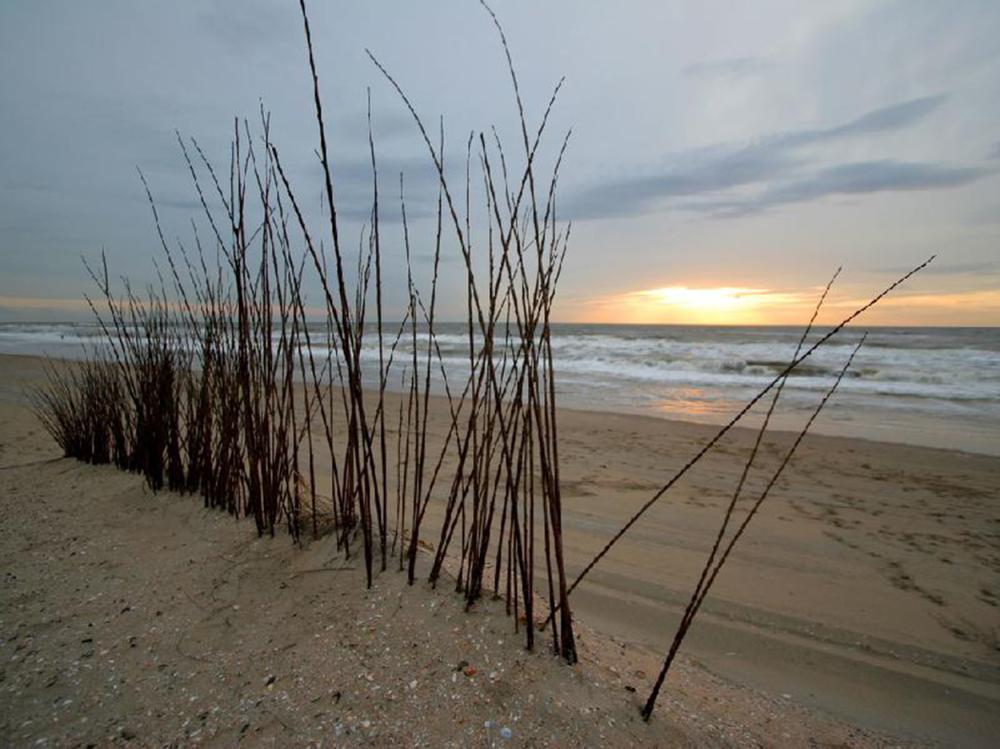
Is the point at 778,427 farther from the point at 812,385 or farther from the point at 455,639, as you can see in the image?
the point at 455,639

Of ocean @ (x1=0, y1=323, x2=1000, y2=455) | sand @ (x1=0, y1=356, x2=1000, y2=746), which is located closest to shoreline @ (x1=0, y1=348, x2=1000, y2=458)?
ocean @ (x1=0, y1=323, x2=1000, y2=455)

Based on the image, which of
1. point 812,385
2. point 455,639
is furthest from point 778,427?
point 455,639

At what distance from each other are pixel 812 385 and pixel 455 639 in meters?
9.96

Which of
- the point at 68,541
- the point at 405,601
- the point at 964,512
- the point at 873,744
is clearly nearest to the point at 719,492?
the point at 964,512

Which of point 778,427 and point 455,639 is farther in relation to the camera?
point 778,427

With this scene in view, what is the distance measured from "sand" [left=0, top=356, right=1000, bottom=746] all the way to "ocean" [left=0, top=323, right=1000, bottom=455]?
6.84 feet

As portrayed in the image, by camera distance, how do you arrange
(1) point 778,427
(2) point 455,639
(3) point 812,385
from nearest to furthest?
1. (2) point 455,639
2. (1) point 778,427
3. (3) point 812,385

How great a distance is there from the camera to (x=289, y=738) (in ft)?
3.87

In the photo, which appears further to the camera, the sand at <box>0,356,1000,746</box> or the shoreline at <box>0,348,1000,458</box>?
the shoreline at <box>0,348,1000,458</box>

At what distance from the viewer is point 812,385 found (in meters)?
9.59

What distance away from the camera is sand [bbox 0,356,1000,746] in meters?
1.24

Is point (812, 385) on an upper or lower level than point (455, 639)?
lower

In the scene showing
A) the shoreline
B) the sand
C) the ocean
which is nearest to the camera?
the sand

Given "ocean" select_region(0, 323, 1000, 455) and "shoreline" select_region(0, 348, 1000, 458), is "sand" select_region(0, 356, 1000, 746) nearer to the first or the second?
"ocean" select_region(0, 323, 1000, 455)
